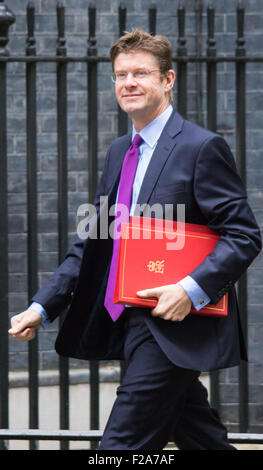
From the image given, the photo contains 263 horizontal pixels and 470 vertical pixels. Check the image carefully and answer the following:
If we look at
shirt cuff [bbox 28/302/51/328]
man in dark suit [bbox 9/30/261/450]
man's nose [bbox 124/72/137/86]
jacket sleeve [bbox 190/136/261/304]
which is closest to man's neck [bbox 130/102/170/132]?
man in dark suit [bbox 9/30/261/450]

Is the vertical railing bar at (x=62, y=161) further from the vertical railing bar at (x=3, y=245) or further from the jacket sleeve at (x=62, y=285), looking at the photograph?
the jacket sleeve at (x=62, y=285)

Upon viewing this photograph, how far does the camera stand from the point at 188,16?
662 cm

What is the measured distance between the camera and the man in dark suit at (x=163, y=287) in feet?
10.3

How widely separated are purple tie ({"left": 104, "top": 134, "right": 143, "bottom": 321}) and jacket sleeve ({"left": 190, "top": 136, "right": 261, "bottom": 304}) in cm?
27

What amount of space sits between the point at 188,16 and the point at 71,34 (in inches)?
31.8

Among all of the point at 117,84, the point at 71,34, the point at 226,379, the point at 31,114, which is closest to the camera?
the point at 117,84

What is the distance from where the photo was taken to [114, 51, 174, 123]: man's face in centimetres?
330

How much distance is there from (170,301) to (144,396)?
1.07 feet

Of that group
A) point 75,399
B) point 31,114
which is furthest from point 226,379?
point 31,114

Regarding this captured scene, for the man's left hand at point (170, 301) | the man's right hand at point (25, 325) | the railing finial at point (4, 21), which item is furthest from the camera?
the railing finial at point (4, 21)

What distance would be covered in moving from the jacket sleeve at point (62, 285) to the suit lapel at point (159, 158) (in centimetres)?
36

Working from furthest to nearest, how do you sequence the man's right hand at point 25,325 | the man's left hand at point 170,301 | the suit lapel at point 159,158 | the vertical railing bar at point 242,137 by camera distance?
the vertical railing bar at point 242,137 → the man's right hand at point 25,325 → the suit lapel at point 159,158 → the man's left hand at point 170,301

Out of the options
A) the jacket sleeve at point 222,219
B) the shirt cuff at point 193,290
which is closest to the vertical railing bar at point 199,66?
the jacket sleeve at point 222,219

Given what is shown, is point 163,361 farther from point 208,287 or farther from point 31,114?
point 31,114
